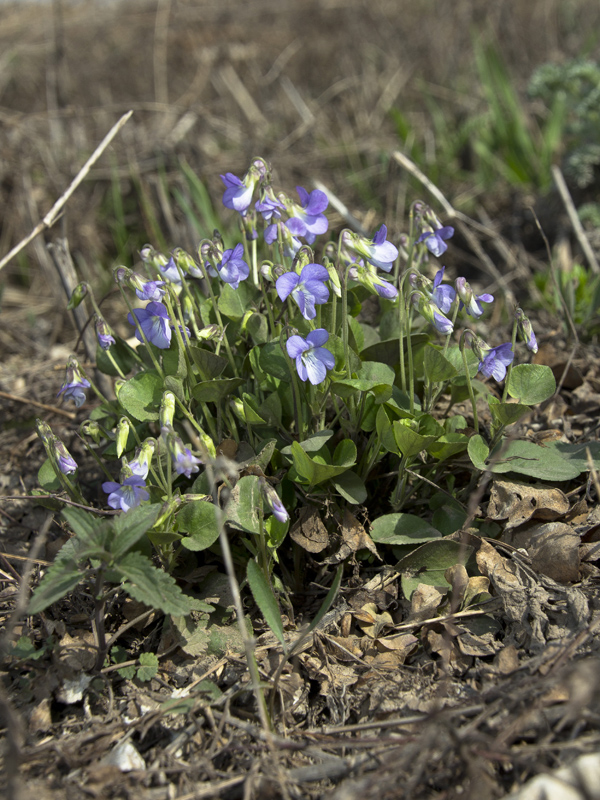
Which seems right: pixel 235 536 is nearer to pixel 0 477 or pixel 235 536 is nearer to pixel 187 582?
pixel 187 582

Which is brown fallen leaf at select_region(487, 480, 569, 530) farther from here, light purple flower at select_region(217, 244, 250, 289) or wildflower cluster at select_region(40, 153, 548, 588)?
light purple flower at select_region(217, 244, 250, 289)

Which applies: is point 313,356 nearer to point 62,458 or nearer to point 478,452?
point 478,452

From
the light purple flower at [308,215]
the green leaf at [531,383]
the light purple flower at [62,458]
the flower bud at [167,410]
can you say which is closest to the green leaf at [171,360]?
the flower bud at [167,410]

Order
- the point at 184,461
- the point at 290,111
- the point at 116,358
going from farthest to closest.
Result: 1. the point at 290,111
2. the point at 116,358
3. the point at 184,461

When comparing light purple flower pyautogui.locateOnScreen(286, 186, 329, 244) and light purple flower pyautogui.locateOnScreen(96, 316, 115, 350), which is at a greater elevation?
light purple flower pyautogui.locateOnScreen(286, 186, 329, 244)

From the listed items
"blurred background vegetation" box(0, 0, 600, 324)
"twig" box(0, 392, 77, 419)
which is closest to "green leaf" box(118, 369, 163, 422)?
"twig" box(0, 392, 77, 419)

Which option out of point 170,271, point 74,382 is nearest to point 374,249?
point 170,271
